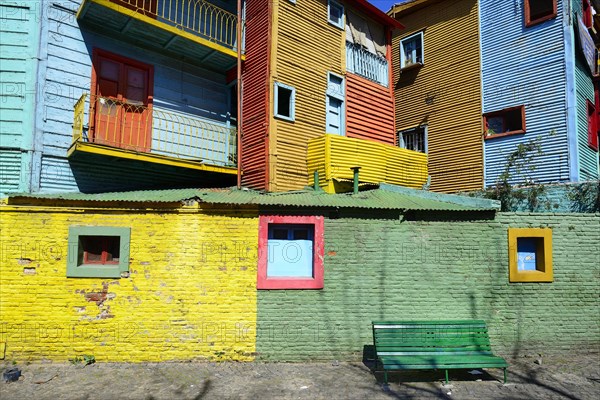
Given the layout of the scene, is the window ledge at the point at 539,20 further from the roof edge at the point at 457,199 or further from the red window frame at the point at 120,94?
the red window frame at the point at 120,94

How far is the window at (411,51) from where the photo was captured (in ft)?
49.8

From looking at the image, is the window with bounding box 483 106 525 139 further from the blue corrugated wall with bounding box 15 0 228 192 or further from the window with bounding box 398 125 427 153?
the blue corrugated wall with bounding box 15 0 228 192

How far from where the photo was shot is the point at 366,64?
43.5 ft

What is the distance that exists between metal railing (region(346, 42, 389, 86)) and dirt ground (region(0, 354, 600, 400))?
9696 millimetres

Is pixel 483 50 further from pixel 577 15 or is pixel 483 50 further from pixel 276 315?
pixel 276 315

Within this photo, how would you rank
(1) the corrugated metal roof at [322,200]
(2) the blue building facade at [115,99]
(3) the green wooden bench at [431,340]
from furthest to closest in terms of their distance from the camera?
1. (2) the blue building facade at [115,99]
2. (1) the corrugated metal roof at [322,200]
3. (3) the green wooden bench at [431,340]

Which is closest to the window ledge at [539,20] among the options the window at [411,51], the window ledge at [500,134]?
the window ledge at [500,134]

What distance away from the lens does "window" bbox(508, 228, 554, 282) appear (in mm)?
7418

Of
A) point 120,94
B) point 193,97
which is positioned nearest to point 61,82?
point 120,94

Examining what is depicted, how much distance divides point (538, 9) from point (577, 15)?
115cm

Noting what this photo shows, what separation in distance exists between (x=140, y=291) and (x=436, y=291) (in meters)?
5.63

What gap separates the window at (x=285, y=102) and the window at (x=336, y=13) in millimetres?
3275

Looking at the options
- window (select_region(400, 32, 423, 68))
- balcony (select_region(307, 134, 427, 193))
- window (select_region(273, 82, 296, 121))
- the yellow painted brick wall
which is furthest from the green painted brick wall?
window (select_region(400, 32, 423, 68))

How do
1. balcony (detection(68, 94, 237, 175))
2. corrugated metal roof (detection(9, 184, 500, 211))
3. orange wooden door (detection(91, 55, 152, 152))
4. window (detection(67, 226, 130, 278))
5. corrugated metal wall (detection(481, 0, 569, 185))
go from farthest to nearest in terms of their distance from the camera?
corrugated metal wall (detection(481, 0, 569, 185)) → orange wooden door (detection(91, 55, 152, 152)) → balcony (detection(68, 94, 237, 175)) → corrugated metal roof (detection(9, 184, 500, 211)) → window (detection(67, 226, 130, 278))
